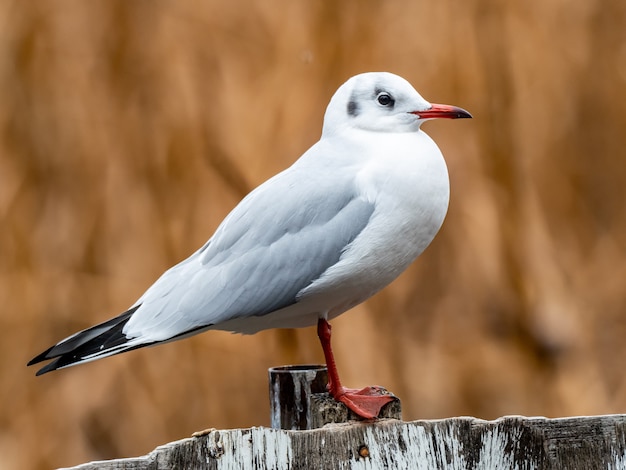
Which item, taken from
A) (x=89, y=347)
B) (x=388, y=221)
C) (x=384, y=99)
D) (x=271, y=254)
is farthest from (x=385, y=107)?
(x=89, y=347)

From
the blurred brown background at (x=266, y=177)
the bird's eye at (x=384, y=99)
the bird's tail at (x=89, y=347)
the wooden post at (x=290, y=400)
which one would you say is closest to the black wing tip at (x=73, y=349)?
the bird's tail at (x=89, y=347)

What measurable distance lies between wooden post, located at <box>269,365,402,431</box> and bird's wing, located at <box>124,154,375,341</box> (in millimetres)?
132

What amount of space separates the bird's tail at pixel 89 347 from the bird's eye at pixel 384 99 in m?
0.62

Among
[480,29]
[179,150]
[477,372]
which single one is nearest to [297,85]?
[179,150]

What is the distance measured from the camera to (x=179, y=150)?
3.23 metres

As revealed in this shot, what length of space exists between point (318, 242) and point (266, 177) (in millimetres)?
1341

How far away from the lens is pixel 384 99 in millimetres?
1982

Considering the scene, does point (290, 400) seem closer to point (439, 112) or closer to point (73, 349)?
point (73, 349)

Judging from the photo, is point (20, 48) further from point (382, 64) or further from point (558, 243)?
point (558, 243)

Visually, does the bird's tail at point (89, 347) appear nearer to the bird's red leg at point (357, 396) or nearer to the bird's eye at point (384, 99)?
the bird's red leg at point (357, 396)

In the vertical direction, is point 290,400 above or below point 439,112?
below

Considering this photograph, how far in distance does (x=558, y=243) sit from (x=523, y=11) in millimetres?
748

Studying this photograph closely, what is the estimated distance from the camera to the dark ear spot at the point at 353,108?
6.53ft

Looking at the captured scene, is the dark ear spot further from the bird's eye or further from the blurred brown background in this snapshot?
the blurred brown background
